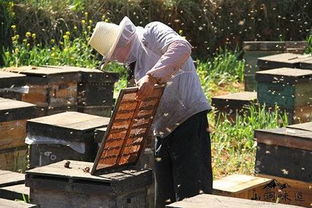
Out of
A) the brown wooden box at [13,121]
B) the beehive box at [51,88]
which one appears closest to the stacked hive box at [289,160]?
the brown wooden box at [13,121]

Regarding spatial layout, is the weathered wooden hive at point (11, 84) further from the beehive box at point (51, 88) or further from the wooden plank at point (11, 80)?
the beehive box at point (51, 88)

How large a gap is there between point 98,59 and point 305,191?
20.9 ft

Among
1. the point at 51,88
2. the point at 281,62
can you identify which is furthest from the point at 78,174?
the point at 281,62

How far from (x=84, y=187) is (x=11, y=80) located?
258cm

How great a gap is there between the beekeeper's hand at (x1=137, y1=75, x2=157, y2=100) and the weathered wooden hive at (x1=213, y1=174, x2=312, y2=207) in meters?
1.22

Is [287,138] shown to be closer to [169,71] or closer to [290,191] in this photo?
[290,191]

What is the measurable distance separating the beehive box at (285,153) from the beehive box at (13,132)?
1.86 meters

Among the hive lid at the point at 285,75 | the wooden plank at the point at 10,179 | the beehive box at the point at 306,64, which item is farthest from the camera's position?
the beehive box at the point at 306,64

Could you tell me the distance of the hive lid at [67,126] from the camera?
627cm

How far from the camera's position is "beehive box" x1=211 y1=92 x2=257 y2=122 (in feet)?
31.0

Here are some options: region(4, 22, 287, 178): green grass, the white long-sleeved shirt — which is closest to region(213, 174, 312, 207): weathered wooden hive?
the white long-sleeved shirt

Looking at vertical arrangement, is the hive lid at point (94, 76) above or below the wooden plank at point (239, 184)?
above

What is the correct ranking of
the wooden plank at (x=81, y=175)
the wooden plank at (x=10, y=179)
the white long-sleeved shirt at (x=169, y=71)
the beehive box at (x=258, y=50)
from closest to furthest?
1. the wooden plank at (x=81, y=175)
2. the white long-sleeved shirt at (x=169, y=71)
3. the wooden plank at (x=10, y=179)
4. the beehive box at (x=258, y=50)

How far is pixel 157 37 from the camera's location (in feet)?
18.0
